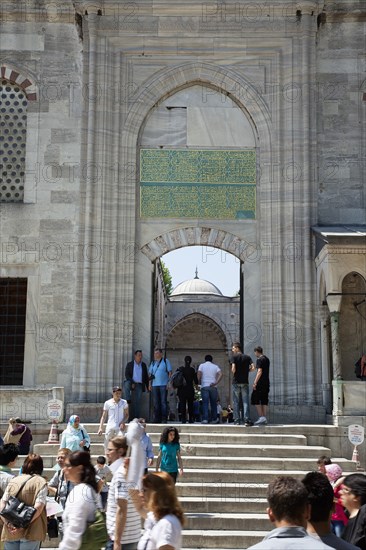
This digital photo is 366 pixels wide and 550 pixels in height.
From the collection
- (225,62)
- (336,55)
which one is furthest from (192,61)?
(336,55)

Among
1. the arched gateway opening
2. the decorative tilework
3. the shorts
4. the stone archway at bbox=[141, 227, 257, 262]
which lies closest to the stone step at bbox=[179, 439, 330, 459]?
the shorts

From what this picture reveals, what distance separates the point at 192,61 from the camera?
15.8 meters

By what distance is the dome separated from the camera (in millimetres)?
38188

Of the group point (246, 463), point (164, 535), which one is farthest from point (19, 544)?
point (246, 463)

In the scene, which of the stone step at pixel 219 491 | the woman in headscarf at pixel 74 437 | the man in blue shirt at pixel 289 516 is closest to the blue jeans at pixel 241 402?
the stone step at pixel 219 491

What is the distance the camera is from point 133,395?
13.9m

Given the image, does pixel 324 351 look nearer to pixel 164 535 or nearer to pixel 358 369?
pixel 358 369

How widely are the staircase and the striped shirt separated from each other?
10.7 ft

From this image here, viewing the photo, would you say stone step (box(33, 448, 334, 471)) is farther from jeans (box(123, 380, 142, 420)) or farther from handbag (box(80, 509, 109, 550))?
handbag (box(80, 509, 109, 550))

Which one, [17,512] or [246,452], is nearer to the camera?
[17,512]

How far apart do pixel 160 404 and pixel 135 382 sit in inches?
24.6

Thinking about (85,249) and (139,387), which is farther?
(85,249)

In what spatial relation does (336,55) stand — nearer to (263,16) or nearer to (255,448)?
(263,16)

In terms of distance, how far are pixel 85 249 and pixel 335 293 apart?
5.06 metres
